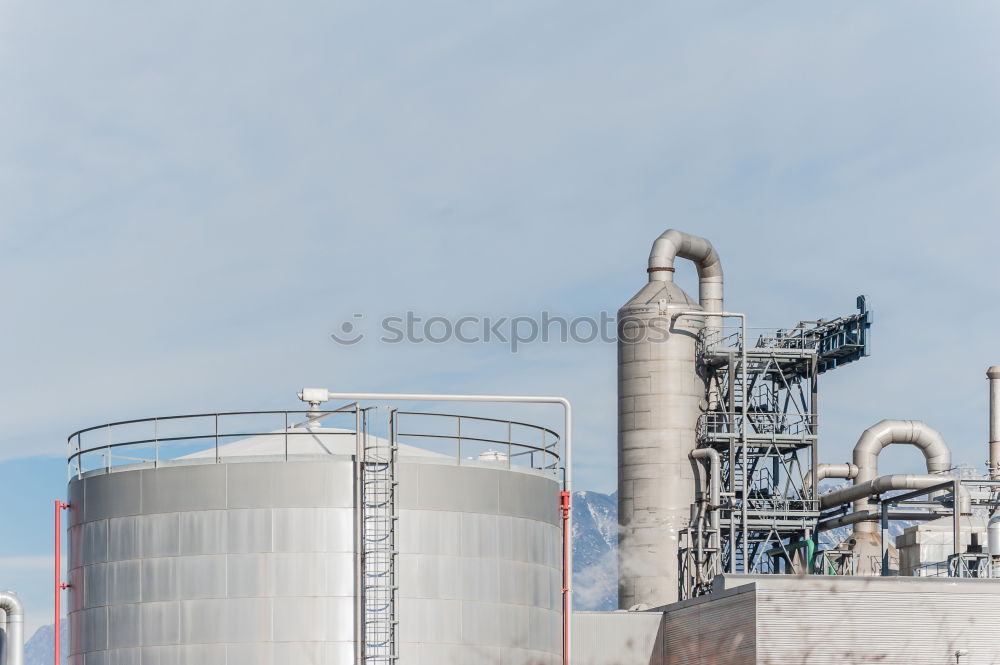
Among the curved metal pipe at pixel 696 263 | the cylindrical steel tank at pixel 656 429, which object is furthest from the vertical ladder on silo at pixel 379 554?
the curved metal pipe at pixel 696 263

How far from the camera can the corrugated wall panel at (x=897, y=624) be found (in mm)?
39438

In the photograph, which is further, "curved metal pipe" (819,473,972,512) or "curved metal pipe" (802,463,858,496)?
"curved metal pipe" (802,463,858,496)

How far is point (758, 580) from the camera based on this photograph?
39.9m

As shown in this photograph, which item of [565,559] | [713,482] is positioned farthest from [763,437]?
[565,559]

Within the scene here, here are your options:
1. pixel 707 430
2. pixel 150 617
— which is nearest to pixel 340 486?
pixel 150 617

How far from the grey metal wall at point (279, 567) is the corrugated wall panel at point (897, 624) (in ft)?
23.3

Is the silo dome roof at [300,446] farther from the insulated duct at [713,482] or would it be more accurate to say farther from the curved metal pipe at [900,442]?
the curved metal pipe at [900,442]

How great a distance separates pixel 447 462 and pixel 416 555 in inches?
87.0

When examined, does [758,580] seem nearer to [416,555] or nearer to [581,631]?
[581,631]

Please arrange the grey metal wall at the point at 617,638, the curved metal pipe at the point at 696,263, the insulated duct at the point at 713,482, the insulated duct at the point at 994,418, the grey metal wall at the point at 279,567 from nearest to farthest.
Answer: the grey metal wall at the point at 279,567
the grey metal wall at the point at 617,638
the insulated duct at the point at 713,482
the curved metal pipe at the point at 696,263
the insulated duct at the point at 994,418

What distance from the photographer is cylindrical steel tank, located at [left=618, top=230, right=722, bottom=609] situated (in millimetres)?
57156

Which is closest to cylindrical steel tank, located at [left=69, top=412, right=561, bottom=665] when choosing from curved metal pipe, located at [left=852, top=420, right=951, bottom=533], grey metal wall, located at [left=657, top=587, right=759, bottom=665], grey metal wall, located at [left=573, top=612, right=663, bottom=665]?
grey metal wall, located at [left=657, top=587, right=759, bottom=665]

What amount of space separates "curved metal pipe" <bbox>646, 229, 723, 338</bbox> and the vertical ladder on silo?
25.7 m

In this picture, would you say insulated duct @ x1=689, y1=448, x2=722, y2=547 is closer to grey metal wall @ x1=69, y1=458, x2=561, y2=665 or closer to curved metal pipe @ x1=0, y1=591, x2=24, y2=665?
grey metal wall @ x1=69, y1=458, x2=561, y2=665
